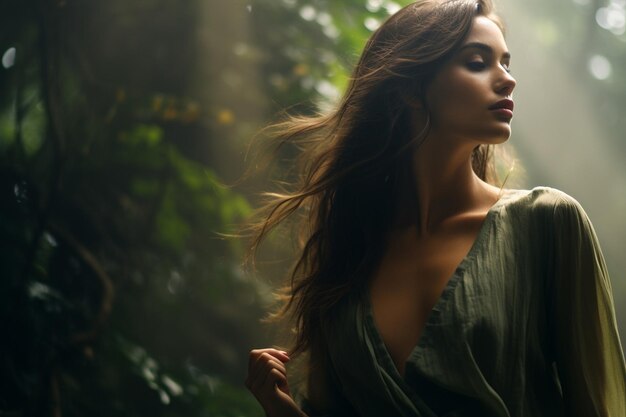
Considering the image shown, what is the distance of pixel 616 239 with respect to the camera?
2.34 m

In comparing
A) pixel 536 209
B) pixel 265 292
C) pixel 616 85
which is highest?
pixel 616 85

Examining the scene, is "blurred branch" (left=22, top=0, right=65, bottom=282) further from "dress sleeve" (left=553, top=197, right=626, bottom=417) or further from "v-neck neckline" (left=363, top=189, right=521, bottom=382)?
"dress sleeve" (left=553, top=197, right=626, bottom=417)

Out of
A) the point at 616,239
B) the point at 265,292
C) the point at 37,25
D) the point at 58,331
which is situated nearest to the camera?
the point at 58,331

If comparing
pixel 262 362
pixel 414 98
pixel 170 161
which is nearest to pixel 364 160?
pixel 414 98

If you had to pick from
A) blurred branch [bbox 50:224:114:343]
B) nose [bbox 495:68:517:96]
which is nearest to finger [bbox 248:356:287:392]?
nose [bbox 495:68:517:96]

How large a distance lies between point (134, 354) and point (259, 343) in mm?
546

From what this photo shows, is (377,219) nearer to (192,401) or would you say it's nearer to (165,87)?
(192,401)

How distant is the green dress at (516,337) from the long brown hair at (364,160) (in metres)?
0.19

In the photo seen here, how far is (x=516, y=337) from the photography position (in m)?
1.01

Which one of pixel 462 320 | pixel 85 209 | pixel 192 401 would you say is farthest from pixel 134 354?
pixel 462 320

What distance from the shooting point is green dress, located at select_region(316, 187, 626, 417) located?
0.99 m

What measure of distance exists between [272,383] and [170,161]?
4.30 ft

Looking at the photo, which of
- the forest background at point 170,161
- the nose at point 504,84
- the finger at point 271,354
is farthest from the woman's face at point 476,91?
the forest background at point 170,161

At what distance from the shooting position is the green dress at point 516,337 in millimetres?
989
